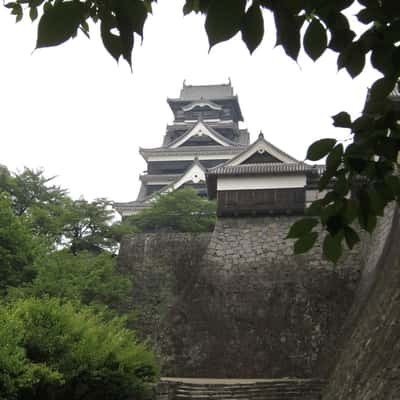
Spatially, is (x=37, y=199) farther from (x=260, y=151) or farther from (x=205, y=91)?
(x=205, y=91)

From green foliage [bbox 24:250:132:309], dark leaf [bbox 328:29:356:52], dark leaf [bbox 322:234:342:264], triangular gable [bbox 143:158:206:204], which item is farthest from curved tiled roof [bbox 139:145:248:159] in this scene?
dark leaf [bbox 328:29:356:52]

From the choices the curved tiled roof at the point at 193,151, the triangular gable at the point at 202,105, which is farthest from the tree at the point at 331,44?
the triangular gable at the point at 202,105

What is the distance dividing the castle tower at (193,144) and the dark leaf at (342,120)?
2267 centimetres

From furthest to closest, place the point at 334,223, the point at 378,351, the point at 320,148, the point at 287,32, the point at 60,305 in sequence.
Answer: the point at 60,305 < the point at 378,351 < the point at 334,223 < the point at 320,148 < the point at 287,32

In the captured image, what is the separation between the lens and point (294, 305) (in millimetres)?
14422

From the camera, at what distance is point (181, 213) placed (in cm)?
2039

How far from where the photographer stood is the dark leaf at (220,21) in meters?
A: 1.16

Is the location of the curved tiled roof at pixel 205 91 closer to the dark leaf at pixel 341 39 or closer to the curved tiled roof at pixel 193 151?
the curved tiled roof at pixel 193 151

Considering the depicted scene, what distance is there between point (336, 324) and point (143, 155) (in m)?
17.8

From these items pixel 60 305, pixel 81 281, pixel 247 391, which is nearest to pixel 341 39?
pixel 247 391

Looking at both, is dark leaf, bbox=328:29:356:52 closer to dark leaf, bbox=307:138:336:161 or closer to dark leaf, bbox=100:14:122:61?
dark leaf, bbox=307:138:336:161

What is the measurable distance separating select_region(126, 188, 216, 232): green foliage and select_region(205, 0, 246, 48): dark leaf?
18863 millimetres

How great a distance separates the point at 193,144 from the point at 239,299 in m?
16.9

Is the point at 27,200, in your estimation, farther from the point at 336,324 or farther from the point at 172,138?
the point at 172,138
